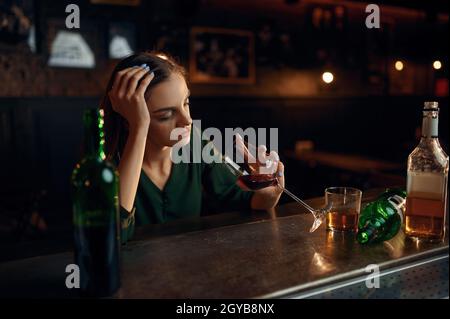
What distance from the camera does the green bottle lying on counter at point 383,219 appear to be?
3.76 feet

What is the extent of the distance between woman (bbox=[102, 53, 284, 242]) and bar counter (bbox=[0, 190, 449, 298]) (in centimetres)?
19

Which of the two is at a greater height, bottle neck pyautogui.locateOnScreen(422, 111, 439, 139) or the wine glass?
bottle neck pyautogui.locateOnScreen(422, 111, 439, 139)

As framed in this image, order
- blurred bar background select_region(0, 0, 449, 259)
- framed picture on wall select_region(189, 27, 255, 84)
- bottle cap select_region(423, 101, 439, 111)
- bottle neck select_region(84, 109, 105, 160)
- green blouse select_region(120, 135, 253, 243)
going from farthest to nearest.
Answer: framed picture on wall select_region(189, 27, 255, 84), blurred bar background select_region(0, 0, 449, 259), green blouse select_region(120, 135, 253, 243), bottle cap select_region(423, 101, 439, 111), bottle neck select_region(84, 109, 105, 160)

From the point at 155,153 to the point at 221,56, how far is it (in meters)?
3.81

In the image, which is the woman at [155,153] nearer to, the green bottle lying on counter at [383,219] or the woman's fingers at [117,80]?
the woman's fingers at [117,80]

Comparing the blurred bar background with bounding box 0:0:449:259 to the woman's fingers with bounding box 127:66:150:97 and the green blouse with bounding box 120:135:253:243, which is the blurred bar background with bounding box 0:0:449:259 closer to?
the green blouse with bounding box 120:135:253:243

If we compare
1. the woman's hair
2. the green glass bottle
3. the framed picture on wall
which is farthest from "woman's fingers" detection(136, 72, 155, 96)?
the framed picture on wall

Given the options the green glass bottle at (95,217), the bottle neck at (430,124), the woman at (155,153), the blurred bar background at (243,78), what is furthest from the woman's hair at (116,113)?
the blurred bar background at (243,78)

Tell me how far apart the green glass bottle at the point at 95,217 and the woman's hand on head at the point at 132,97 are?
522 mm

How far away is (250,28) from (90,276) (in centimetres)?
507

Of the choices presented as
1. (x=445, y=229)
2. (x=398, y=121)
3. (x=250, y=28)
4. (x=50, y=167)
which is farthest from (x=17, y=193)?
(x=398, y=121)

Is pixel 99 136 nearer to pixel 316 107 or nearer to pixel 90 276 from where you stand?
pixel 90 276

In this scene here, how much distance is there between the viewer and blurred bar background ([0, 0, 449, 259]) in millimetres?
4418
